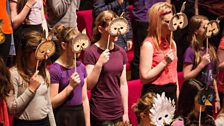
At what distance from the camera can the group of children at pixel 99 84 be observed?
3.20m

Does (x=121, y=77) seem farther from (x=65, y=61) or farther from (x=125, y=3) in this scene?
(x=125, y=3)

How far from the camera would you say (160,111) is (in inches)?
122

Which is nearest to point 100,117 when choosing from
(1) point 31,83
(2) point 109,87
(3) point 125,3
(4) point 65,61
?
(2) point 109,87

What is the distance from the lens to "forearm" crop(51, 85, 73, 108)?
11.3 ft

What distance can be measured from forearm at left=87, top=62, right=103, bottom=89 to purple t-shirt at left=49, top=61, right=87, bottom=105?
75 millimetres

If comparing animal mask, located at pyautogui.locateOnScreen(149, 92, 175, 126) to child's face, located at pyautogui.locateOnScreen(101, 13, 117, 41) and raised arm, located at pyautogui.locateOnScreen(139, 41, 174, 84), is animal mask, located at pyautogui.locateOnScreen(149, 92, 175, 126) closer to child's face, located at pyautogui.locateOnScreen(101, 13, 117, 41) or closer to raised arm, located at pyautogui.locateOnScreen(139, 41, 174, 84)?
raised arm, located at pyautogui.locateOnScreen(139, 41, 174, 84)

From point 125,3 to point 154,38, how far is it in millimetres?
954

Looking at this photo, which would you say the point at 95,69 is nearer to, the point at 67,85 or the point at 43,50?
the point at 67,85

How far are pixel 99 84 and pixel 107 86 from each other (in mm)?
52

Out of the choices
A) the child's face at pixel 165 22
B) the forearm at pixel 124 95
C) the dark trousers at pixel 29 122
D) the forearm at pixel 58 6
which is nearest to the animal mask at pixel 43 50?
the dark trousers at pixel 29 122

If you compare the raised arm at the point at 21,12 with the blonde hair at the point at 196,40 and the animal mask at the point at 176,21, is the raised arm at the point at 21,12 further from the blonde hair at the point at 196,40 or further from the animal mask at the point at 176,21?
the blonde hair at the point at 196,40

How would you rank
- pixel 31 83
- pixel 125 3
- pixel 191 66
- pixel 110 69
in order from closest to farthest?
pixel 31 83 → pixel 110 69 → pixel 191 66 → pixel 125 3

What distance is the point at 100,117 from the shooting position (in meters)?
3.78

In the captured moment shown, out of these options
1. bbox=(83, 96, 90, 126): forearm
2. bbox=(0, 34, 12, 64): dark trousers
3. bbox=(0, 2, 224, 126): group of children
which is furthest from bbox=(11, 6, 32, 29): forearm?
bbox=(83, 96, 90, 126): forearm
